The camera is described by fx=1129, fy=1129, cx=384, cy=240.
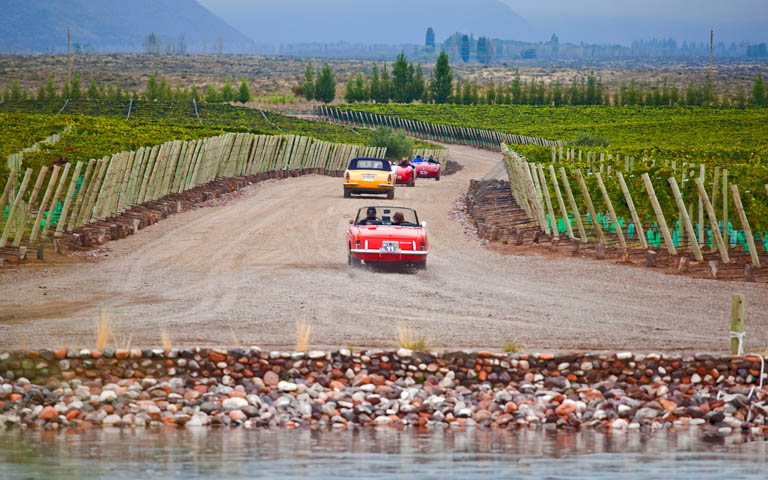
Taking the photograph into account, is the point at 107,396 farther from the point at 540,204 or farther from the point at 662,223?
the point at 540,204

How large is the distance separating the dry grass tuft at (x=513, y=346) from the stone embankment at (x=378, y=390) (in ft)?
0.90

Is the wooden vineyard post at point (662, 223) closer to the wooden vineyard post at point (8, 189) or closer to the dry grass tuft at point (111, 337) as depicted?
the dry grass tuft at point (111, 337)

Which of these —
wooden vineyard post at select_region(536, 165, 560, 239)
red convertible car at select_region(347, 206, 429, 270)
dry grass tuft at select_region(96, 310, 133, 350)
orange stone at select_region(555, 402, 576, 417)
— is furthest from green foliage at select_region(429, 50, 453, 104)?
orange stone at select_region(555, 402, 576, 417)

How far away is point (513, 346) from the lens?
1437 centimetres

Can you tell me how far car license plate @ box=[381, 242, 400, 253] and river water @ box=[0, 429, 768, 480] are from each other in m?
10.5

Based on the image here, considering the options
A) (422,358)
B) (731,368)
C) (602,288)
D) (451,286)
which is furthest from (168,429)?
(602,288)

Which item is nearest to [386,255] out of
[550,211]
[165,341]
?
[550,211]

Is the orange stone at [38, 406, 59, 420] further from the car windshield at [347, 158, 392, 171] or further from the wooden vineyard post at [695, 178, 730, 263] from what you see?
the car windshield at [347, 158, 392, 171]

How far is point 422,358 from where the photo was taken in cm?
1394

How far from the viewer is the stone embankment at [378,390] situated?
12812 millimetres

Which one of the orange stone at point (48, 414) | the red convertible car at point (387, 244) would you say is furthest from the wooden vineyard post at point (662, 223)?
the orange stone at point (48, 414)

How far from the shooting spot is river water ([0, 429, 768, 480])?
414 inches

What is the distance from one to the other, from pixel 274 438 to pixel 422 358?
8.45 ft

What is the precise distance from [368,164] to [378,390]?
1259 inches
